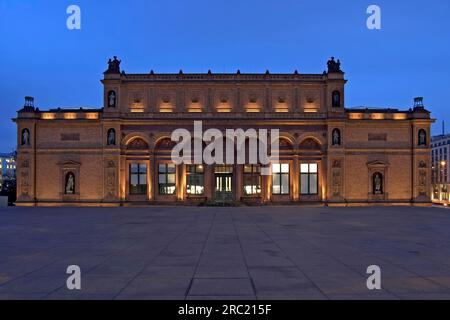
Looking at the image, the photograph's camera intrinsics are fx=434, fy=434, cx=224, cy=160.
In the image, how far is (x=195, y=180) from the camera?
49000 mm

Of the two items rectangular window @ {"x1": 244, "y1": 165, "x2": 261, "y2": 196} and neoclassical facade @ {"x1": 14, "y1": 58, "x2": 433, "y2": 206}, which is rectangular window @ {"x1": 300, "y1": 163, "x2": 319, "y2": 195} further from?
rectangular window @ {"x1": 244, "y1": 165, "x2": 261, "y2": 196}

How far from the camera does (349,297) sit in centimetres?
873

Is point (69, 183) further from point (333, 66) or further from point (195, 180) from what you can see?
point (333, 66)

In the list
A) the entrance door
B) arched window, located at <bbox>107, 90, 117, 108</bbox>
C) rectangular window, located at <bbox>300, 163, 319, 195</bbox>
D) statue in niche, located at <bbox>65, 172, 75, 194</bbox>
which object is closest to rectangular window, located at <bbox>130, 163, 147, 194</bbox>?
statue in niche, located at <bbox>65, 172, 75, 194</bbox>

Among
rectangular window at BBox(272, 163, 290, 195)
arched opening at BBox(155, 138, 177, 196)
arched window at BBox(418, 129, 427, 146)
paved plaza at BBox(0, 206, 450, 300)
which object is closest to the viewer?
paved plaza at BBox(0, 206, 450, 300)

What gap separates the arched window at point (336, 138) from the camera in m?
48.5

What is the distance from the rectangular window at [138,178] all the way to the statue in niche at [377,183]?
26.1 metres

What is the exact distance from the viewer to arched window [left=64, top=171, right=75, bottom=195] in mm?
49062

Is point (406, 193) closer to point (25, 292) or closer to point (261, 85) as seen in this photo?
point (261, 85)

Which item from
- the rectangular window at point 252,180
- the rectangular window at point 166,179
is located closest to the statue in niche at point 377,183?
the rectangular window at point 252,180

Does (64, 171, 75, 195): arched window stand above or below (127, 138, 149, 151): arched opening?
below

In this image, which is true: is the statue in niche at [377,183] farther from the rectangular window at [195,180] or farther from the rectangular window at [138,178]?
the rectangular window at [138,178]

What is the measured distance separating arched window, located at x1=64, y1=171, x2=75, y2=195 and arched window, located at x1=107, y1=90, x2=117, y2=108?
29.3 feet

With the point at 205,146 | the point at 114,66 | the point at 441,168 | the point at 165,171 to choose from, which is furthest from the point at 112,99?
the point at 441,168
